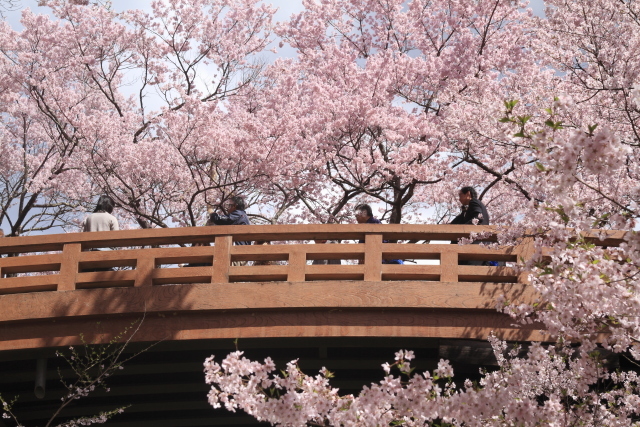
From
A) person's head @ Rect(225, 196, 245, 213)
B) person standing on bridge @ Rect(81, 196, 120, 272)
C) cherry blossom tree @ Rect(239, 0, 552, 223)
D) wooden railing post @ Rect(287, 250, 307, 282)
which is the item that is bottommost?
wooden railing post @ Rect(287, 250, 307, 282)

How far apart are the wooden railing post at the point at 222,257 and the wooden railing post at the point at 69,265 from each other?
148 cm

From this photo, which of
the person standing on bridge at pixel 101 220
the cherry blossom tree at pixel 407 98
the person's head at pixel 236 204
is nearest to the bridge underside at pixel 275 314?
the person standing on bridge at pixel 101 220

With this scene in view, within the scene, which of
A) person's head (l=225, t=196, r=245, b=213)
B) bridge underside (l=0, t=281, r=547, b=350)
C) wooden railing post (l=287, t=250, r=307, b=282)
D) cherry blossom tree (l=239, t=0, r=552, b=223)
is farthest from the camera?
cherry blossom tree (l=239, t=0, r=552, b=223)

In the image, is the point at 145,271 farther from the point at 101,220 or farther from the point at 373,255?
the point at 373,255

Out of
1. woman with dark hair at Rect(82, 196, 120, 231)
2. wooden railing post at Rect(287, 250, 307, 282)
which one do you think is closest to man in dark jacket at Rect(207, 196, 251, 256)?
woman with dark hair at Rect(82, 196, 120, 231)

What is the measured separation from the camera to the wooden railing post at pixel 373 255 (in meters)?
7.23

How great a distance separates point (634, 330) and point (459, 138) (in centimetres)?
710

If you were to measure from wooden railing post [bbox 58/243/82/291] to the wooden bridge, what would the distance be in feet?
0.03

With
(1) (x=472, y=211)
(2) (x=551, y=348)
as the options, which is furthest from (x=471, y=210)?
(2) (x=551, y=348)

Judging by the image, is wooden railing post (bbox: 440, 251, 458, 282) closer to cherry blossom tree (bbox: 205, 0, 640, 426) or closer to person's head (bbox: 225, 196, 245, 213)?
cherry blossom tree (bbox: 205, 0, 640, 426)

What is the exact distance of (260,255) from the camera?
7.34 m

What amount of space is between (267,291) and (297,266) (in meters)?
0.41

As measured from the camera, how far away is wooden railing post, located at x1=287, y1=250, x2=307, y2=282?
7230 millimetres

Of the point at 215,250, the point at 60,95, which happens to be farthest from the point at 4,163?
the point at 215,250
